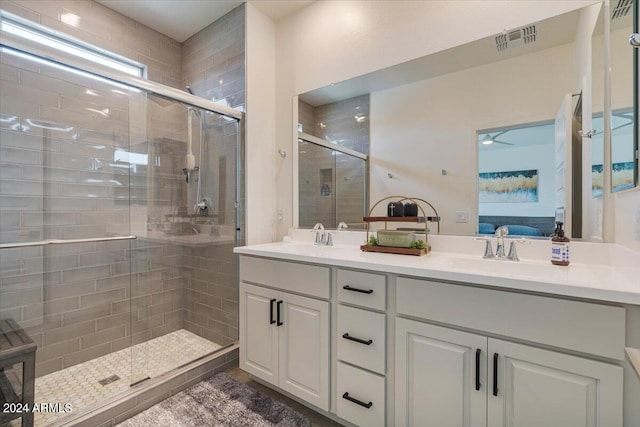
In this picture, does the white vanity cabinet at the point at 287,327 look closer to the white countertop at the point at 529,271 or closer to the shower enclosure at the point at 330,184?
the white countertop at the point at 529,271

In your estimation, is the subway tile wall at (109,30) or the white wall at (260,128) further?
the white wall at (260,128)

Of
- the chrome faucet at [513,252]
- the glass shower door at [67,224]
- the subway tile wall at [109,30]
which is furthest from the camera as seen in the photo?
the subway tile wall at [109,30]

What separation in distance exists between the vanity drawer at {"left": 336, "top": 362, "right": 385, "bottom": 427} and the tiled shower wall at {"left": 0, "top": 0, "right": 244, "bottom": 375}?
3.88ft

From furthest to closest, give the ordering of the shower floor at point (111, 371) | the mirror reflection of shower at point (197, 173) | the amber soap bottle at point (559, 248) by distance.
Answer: the mirror reflection of shower at point (197, 173) < the shower floor at point (111, 371) < the amber soap bottle at point (559, 248)

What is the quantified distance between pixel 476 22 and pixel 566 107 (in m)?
0.66

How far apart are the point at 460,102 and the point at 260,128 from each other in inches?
58.6

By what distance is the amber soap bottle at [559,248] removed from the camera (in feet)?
4.09

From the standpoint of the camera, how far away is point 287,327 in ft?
5.33

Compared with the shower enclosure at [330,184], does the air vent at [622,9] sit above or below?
above

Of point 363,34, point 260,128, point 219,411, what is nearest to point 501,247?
point 363,34

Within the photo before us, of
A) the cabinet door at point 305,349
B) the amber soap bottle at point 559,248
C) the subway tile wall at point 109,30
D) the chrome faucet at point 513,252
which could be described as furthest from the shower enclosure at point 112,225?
Answer: the amber soap bottle at point 559,248

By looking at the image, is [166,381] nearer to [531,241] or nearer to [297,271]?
[297,271]

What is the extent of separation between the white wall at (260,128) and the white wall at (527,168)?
61.8 inches

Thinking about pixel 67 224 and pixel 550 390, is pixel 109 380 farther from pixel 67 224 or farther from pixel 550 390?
pixel 550 390
